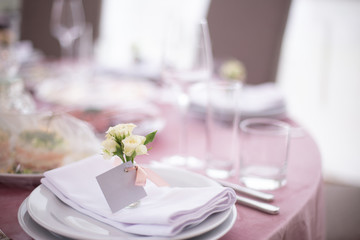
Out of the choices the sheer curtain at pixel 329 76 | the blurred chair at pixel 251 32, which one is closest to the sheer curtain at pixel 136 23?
the sheer curtain at pixel 329 76

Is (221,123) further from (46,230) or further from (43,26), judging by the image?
(43,26)

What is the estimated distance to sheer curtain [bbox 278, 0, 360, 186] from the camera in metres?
3.52

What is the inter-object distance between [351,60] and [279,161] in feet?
9.96

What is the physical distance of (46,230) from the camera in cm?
64

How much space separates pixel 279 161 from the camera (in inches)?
36.2

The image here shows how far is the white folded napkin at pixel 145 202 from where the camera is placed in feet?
1.98

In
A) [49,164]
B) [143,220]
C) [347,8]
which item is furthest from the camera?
[347,8]

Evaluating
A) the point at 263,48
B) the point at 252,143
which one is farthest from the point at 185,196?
the point at 263,48

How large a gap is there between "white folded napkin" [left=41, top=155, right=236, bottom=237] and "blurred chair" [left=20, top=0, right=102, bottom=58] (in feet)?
9.54

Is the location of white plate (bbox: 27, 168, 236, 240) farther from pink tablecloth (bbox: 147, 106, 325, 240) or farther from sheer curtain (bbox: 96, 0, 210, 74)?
sheer curtain (bbox: 96, 0, 210, 74)

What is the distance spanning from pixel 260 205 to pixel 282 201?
Answer: 0.07 meters

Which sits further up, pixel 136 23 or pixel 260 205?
pixel 136 23

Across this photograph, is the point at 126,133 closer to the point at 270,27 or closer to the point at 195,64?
the point at 195,64

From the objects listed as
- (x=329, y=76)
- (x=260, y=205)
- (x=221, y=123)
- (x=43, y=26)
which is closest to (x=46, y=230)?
(x=260, y=205)
